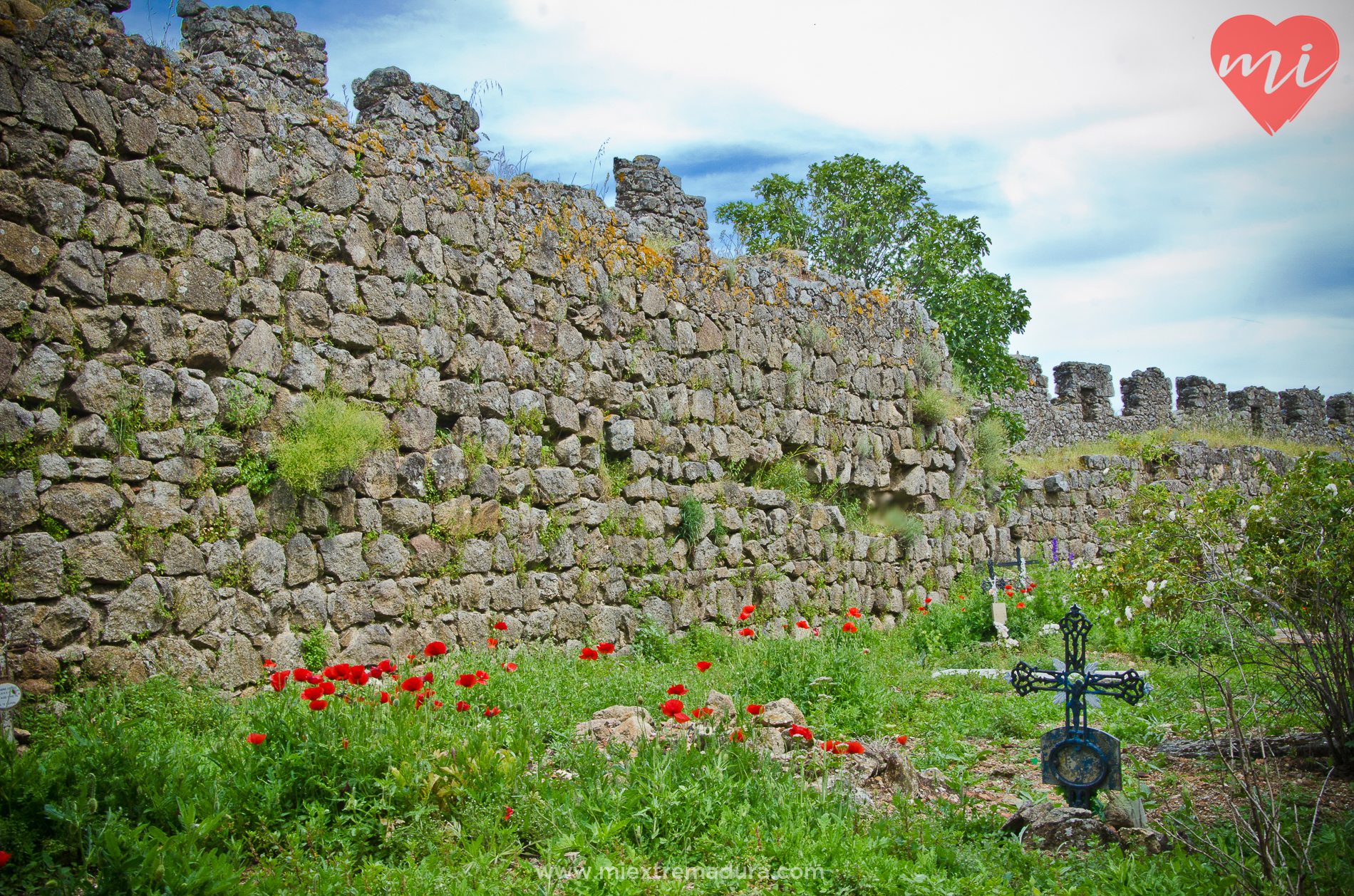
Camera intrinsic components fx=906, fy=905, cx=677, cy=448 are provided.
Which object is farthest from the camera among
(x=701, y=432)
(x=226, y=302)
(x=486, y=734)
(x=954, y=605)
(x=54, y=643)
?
(x=954, y=605)

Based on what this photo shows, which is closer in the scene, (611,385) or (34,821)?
(34,821)

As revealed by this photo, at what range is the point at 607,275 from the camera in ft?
24.7

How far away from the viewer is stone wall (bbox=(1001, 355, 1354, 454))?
16.9m

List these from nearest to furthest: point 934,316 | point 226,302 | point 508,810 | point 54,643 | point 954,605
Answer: point 508,810
point 54,643
point 226,302
point 954,605
point 934,316

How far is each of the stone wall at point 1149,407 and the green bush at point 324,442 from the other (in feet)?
41.5

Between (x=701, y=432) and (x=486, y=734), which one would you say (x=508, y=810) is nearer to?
(x=486, y=734)

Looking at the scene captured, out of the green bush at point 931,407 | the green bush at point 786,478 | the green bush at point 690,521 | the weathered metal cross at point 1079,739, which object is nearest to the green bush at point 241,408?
the green bush at point 690,521

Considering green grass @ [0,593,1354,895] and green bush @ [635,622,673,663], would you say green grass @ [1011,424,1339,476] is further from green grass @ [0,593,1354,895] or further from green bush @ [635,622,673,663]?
green grass @ [0,593,1354,895]

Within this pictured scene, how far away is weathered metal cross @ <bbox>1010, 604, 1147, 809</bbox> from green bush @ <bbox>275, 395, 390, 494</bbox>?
13.1ft

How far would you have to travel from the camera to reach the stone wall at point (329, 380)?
456 centimetres

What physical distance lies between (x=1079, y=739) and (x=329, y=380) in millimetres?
4595

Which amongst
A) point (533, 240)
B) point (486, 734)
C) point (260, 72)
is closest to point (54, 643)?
point (486, 734)

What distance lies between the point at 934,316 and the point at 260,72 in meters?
10.8
